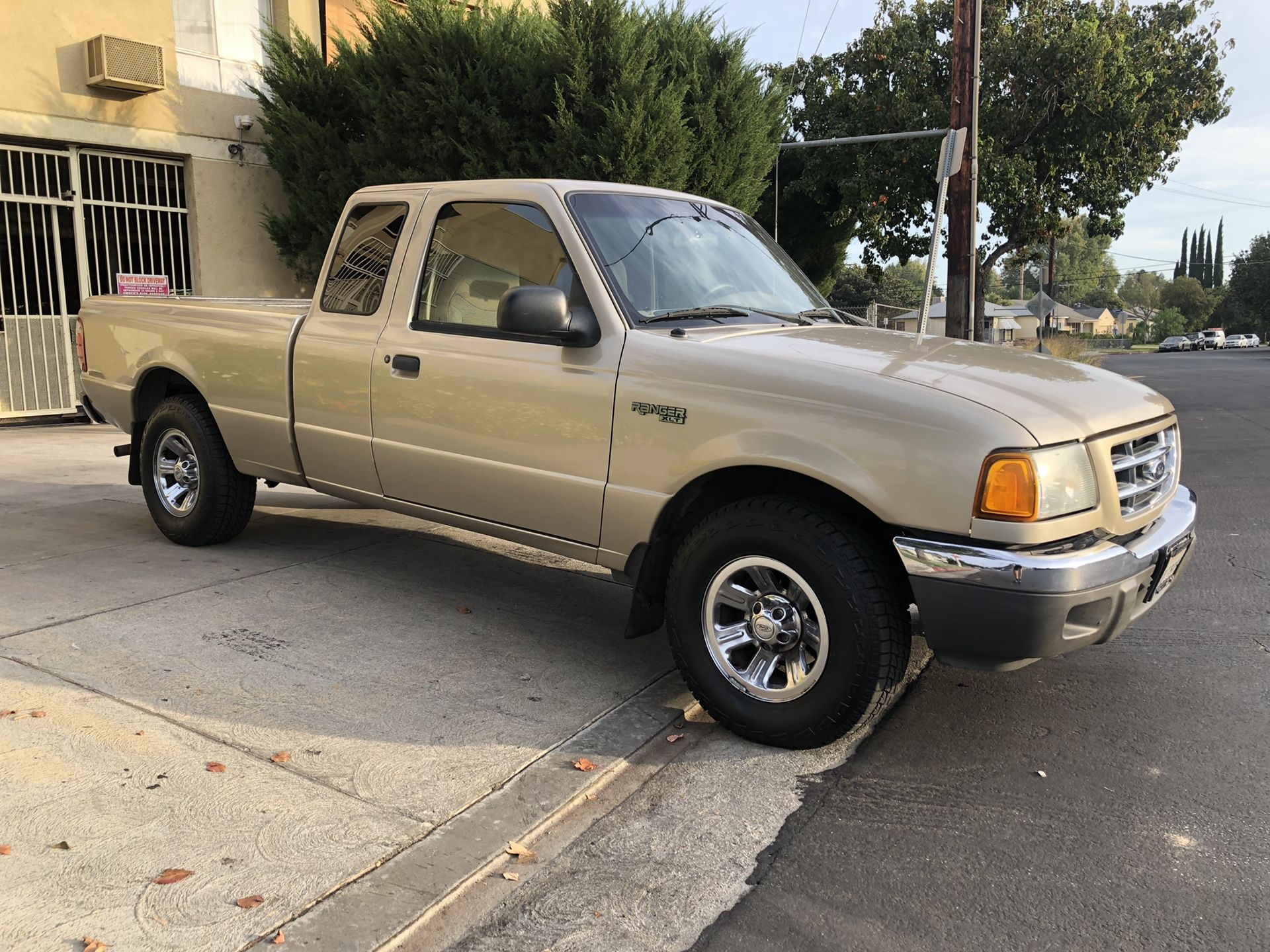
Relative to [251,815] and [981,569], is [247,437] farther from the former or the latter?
[981,569]

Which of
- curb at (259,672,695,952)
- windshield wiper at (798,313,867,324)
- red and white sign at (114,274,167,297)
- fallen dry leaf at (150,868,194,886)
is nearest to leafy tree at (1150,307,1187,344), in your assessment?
red and white sign at (114,274,167,297)

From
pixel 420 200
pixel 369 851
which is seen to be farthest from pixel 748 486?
pixel 420 200

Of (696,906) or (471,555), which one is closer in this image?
(696,906)

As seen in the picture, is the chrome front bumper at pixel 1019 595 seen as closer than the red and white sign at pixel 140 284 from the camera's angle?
Yes

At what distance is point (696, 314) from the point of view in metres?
4.11

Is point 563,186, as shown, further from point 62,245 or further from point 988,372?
point 62,245

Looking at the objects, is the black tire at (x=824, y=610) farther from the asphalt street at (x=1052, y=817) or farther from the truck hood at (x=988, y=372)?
the truck hood at (x=988, y=372)

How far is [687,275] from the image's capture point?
429cm

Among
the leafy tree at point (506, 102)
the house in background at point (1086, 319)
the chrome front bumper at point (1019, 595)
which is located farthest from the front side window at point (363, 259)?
the house in background at point (1086, 319)

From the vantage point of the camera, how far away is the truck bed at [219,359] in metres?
5.25

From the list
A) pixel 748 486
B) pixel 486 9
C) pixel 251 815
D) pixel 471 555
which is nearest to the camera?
pixel 251 815

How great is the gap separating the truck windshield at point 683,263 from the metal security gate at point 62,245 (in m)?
10.0

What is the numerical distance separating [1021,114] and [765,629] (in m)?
22.8

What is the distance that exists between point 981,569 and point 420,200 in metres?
3.12
